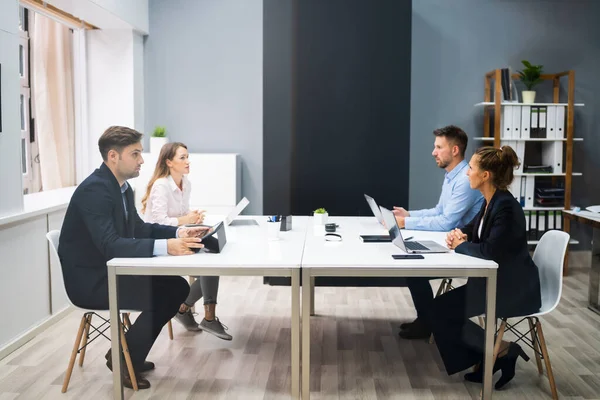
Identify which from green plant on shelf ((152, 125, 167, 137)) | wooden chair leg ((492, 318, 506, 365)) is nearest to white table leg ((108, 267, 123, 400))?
wooden chair leg ((492, 318, 506, 365))

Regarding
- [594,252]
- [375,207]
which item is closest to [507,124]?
[594,252]

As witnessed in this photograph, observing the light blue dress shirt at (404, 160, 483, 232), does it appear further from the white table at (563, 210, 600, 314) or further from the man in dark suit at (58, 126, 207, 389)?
the man in dark suit at (58, 126, 207, 389)

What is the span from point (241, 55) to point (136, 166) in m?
3.66

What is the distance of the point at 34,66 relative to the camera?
559cm

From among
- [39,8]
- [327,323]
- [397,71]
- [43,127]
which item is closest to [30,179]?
[43,127]

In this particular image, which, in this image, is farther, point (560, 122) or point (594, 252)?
point (560, 122)

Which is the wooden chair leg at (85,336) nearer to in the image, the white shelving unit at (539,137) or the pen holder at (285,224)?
the pen holder at (285,224)

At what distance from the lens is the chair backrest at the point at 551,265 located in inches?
130

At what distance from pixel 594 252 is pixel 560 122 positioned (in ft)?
6.70

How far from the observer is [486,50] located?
6.98 m

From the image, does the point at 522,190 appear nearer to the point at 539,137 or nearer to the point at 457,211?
the point at 539,137

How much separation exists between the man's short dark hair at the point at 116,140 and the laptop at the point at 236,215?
35.8 inches

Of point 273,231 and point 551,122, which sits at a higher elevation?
point 551,122

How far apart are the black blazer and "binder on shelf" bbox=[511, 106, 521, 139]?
3.50m
